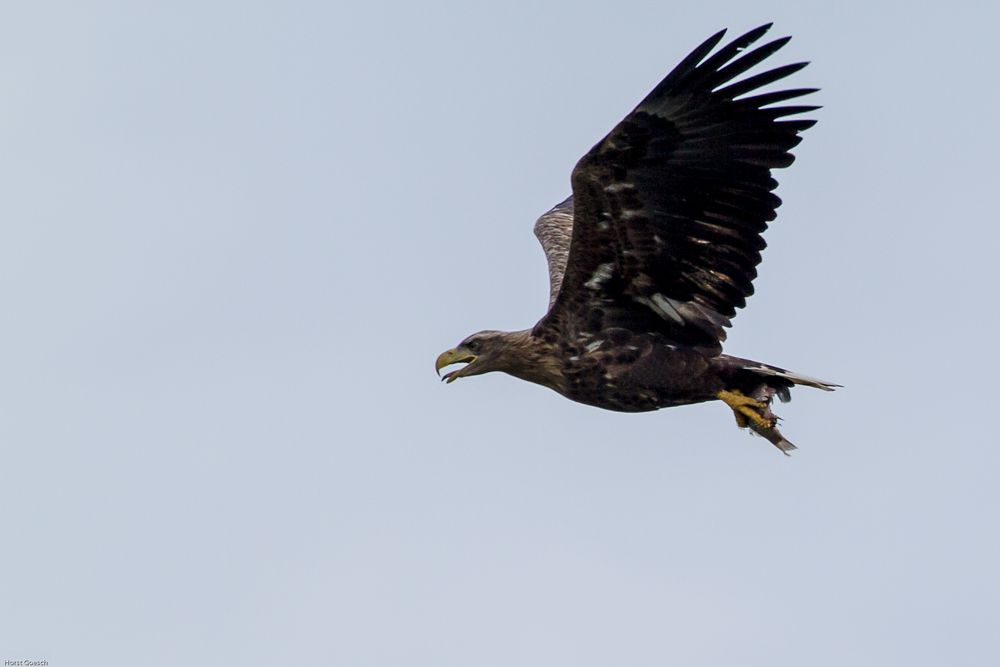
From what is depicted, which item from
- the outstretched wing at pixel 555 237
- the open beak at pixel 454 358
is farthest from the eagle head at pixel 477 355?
the outstretched wing at pixel 555 237

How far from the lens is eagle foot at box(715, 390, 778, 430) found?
49.2 feet

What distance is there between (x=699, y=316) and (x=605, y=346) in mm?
654

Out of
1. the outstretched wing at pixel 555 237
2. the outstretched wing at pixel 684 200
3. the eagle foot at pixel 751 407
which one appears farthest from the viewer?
the outstretched wing at pixel 555 237

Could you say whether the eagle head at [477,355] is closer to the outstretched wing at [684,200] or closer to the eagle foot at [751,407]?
the outstretched wing at [684,200]

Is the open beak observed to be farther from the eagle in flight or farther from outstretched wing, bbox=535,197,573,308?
outstretched wing, bbox=535,197,573,308

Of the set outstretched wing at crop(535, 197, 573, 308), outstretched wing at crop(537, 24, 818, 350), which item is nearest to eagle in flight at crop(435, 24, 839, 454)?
outstretched wing at crop(537, 24, 818, 350)

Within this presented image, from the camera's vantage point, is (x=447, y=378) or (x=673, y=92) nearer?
(x=673, y=92)

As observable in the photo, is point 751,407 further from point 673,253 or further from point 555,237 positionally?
point 555,237

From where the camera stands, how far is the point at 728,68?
14.2 meters

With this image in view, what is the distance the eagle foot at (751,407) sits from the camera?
15008 mm

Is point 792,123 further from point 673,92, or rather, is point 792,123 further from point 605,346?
point 605,346

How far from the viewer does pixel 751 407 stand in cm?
1502

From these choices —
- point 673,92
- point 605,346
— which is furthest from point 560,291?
point 673,92

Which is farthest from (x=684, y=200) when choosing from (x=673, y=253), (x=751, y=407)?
(x=751, y=407)
